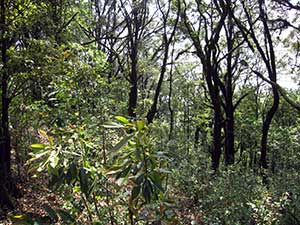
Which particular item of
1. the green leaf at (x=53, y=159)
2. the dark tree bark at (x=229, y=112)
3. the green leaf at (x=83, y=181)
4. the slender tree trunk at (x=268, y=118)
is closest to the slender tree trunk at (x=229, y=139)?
the dark tree bark at (x=229, y=112)

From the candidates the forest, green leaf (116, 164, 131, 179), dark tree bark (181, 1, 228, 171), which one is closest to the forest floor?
the forest

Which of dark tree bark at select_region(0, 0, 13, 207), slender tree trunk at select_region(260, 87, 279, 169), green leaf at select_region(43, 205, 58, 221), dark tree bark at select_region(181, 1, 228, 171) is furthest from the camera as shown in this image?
dark tree bark at select_region(181, 1, 228, 171)

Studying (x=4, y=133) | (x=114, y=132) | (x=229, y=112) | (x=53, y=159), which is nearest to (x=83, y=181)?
(x=53, y=159)

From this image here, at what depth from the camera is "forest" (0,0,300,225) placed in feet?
5.80

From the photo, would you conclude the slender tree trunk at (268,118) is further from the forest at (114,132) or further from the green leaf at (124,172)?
the green leaf at (124,172)

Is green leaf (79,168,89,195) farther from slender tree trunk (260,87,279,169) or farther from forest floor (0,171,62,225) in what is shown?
slender tree trunk (260,87,279,169)

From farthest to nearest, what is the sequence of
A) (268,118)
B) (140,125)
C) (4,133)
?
(268,118)
(4,133)
(140,125)

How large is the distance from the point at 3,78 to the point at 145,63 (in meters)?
13.4

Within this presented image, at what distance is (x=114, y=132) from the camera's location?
405cm

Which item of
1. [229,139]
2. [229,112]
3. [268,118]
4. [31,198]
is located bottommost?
[31,198]

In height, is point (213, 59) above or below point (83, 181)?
above

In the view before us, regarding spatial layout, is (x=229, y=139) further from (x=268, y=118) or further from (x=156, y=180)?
(x=156, y=180)

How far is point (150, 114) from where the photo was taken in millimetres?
15148

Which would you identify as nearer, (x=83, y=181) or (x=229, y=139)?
(x=83, y=181)
